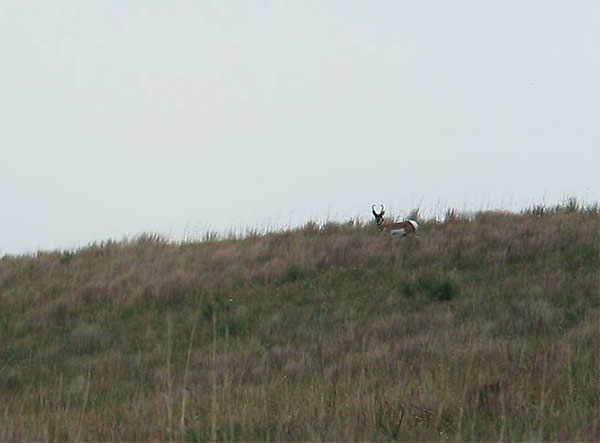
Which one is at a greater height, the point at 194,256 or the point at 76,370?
the point at 194,256

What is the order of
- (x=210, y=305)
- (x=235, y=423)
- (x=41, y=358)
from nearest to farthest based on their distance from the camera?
(x=235, y=423) → (x=41, y=358) → (x=210, y=305)

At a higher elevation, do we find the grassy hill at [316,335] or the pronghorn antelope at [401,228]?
the pronghorn antelope at [401,228]

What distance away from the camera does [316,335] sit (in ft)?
36.6

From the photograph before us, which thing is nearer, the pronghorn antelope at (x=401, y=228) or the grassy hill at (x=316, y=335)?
the grassy hill at (x=316, y=335)

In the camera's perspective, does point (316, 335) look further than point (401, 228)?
No

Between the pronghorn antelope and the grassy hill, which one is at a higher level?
the pronghorn antelope

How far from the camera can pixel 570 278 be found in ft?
40.1

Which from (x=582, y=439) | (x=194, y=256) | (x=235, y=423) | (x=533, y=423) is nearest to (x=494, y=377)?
(x=533, y=423)

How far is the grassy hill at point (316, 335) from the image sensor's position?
17.8 ft

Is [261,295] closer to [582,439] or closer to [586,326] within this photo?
[586,326]

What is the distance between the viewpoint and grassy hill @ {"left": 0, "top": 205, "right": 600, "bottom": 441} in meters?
5.42

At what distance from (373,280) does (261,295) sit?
1.80 metres

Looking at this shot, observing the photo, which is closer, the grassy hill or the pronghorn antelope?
the grassy hill

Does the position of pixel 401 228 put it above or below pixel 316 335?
above
